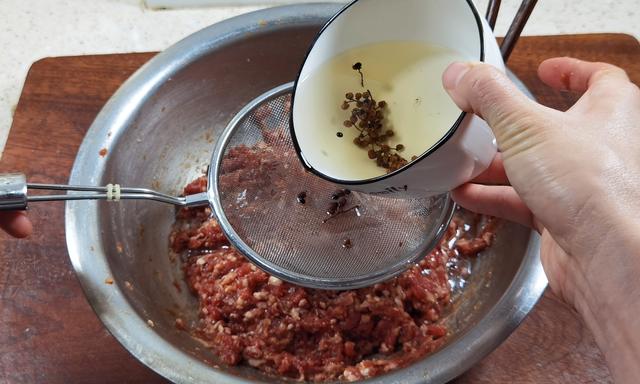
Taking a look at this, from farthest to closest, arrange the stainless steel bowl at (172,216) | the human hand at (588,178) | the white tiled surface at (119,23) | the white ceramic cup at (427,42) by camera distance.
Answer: the white tiled surface at (119,23) → the stainless steel bowl at (172,216) → the white ceramic cup at (427,42) → the human hand at (588,178)

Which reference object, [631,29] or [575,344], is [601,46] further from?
[575,344]

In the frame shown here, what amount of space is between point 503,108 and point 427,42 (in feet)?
1.03

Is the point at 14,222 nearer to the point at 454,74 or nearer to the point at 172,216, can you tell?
the point at 172,216

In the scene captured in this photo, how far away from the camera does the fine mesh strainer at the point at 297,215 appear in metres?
1.39

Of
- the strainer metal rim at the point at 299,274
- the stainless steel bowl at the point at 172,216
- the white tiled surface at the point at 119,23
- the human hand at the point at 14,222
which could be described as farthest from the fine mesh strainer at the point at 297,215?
the white tiled surface at the point at 119,23

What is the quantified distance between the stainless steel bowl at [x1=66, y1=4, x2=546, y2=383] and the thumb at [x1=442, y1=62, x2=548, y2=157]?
41 cm

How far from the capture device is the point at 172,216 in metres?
1.62

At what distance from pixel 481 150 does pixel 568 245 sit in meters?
0.21

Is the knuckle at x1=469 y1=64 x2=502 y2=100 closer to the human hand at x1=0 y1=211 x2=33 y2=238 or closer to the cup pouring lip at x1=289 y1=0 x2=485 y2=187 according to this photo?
the cup pouring lip at x1=289 y1=0 x2=485 y2=187

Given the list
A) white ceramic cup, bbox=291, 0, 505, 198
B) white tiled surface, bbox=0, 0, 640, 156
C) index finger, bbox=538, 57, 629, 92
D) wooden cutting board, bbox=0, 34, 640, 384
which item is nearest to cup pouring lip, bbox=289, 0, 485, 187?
white ceramic cup, bbox=291, 0, 505, 198

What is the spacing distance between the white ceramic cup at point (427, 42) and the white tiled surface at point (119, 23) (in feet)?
3.14

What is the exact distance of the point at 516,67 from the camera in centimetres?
175

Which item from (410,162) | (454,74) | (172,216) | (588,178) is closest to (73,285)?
(172,216)

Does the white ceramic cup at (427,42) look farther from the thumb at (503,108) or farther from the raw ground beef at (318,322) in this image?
the raw ground beef at (318,322)
